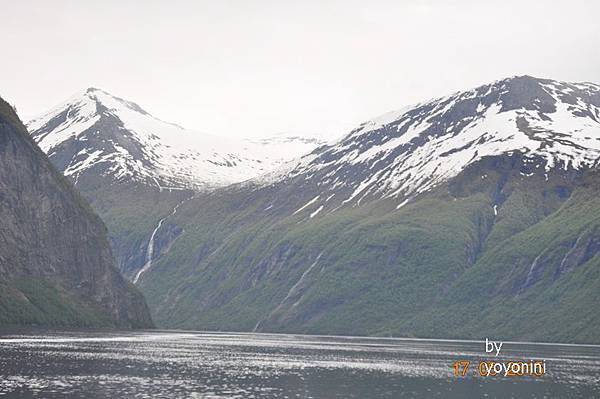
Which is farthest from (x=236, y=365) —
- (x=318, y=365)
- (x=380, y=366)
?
(x=380, y=366)

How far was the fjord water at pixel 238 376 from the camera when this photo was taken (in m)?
107

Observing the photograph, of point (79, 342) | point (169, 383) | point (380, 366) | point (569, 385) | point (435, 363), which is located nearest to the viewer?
point (169, 383)

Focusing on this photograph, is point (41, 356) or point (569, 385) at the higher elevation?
point (41, 356)

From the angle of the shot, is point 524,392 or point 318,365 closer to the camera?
point 524,392

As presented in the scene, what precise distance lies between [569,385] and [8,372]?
230 feet

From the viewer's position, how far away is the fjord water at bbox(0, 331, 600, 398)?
351 feet

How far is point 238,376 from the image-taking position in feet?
426

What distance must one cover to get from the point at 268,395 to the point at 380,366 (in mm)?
56274

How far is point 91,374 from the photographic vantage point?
394 ft

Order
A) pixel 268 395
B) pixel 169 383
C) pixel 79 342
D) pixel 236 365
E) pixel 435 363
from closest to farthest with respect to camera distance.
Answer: pixel 268 395, pixel 169 383, pixel 236 365, pixel 435 363, pixel 79 342

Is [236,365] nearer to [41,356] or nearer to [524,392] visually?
[41,356]

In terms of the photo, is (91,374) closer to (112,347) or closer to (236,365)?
(236,365)

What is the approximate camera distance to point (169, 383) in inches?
4520

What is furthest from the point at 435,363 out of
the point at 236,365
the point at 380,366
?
the point at 236,365
